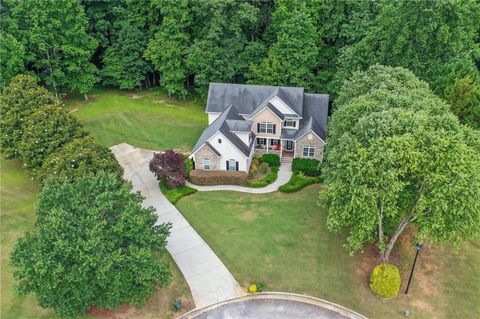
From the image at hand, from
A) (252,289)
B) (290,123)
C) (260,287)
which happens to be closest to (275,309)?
(260,287)

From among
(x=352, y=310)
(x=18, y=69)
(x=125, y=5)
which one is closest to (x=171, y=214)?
(x=352, y=310)

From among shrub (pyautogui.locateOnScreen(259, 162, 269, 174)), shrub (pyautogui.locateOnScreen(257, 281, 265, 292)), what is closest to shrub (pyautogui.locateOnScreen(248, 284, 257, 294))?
shrub (pyautogui.locateOnScreen(257, 281, 265, 292))

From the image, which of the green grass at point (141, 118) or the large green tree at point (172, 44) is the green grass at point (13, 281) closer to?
the green grass at point (141, 118)

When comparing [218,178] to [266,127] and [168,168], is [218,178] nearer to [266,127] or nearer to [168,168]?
[168,168]

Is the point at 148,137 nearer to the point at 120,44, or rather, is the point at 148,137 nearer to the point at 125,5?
the point at 120,44

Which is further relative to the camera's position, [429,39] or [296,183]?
[429,39]
